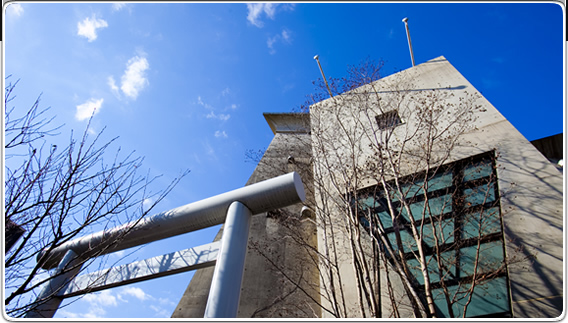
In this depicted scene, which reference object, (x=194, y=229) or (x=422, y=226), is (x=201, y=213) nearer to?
(x=194, y=229)

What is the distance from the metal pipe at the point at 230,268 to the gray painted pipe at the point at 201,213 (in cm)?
17

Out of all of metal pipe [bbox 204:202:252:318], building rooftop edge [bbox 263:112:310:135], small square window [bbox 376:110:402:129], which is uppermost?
building rooftop edge [bbox 263:112:310:135]

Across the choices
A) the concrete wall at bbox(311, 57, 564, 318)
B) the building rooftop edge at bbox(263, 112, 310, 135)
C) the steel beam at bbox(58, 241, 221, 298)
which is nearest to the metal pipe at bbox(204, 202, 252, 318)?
the steel beam at bbox(58, 241, 221, 298)

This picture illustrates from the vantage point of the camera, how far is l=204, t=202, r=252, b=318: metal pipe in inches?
107

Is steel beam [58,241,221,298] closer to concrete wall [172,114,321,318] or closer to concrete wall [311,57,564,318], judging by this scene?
concrete wall [172,114,321,318]

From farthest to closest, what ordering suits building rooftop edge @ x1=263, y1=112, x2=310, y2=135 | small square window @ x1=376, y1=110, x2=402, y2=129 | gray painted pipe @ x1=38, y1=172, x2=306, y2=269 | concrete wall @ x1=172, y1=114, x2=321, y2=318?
building rooftop edge @ x1=263, y1=112, x2=310, y2=135 < small square window @ x1=376, y1=110, x2=402, y2=129 < concrete wall @ x1=172, y1=114, x2=321, y2=318 < gray painted pipe @ x1=38, y1=172, x2=306, y2=269

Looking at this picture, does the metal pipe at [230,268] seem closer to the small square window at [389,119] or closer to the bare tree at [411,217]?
the bare tree at [411,217]

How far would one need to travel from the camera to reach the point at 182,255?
3.75 metres

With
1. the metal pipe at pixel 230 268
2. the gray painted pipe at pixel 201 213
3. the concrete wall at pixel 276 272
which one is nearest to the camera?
the metal pipe at pixel 230 268

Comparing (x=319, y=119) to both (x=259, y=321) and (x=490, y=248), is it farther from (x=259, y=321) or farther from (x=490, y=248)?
(x=259, y=321)

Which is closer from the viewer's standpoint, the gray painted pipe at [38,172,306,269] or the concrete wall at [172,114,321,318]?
the gray painted pipe at [38,172,306,269]

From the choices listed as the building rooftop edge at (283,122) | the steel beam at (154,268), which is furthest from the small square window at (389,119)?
the steel beam at (154,268)

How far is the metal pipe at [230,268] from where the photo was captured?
271cm

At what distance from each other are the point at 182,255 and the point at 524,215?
455 centimetres
